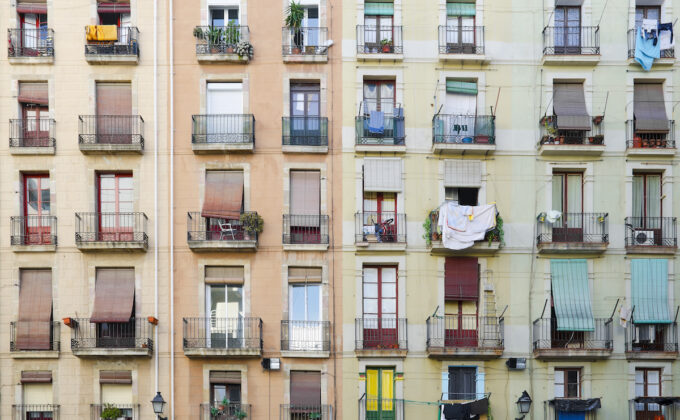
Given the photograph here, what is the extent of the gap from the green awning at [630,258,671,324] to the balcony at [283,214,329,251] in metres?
10.3

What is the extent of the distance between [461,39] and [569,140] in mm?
5035

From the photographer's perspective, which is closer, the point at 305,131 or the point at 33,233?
the point at 33,233

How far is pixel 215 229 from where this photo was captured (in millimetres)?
27000

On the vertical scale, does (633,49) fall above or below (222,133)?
above

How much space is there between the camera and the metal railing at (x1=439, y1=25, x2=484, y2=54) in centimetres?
2756

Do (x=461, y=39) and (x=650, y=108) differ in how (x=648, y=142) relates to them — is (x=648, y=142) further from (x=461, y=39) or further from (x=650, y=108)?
(x=461, y=39)

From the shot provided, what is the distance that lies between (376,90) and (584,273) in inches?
366

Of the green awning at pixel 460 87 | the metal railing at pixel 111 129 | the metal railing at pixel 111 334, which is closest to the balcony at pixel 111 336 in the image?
the metal railing at pixel 111 334

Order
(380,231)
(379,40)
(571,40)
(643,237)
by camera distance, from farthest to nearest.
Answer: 1. (571,40)
2. (379,40)
3. (643,237)
4. (380,231)

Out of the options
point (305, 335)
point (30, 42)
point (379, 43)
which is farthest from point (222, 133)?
point (30, 42)

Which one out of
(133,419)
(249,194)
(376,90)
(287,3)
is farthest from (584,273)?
Result: (133,419)

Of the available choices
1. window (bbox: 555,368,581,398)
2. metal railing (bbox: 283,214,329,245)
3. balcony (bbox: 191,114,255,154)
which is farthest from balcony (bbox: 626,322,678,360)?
balcony (bbox: 191,114,255,154)

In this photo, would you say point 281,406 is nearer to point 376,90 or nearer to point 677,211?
point 376,90

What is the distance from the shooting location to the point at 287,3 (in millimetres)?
27781
